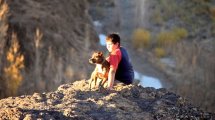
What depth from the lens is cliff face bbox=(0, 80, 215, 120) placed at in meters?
5.52

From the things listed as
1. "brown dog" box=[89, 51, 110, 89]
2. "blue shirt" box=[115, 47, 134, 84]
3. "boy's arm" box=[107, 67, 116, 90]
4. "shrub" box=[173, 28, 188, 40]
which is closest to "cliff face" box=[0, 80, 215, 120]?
"boy's arm" box=[107, 67, 116, 90]

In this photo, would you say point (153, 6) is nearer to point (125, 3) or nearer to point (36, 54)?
point (125, 3)

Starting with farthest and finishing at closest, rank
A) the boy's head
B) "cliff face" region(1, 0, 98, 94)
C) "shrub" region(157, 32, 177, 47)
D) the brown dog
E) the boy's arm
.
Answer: "shrub" region(157, 32, 177, 47), "cliff face" region(1, 0, 98, 94), the boy's head, the brown dog, the boy's arm

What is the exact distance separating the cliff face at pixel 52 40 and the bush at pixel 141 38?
2041 mm

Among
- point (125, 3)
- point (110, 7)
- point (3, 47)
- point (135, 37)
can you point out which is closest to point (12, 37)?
point (3, 47)

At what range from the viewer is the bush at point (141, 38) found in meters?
21.5

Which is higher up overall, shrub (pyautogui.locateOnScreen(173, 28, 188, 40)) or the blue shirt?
shrub (pyautogui.locateOnScreen(173, 28, 188, 40))

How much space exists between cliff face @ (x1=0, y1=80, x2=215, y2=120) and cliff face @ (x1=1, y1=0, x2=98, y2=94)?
25.1ft

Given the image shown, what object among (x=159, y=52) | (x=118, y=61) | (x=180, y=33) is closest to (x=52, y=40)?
(x=159, y=52)

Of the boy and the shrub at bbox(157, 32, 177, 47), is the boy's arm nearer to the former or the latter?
the boy

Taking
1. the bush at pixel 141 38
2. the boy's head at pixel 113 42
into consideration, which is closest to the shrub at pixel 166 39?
the bush at pixel 141 38

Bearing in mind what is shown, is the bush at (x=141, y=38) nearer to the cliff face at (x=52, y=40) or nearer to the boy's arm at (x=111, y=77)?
the cliff face at (x=52, y=40)

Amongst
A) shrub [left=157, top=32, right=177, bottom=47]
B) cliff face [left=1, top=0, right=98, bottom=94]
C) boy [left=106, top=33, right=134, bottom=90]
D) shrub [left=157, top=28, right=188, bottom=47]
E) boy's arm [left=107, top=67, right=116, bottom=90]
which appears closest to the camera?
boy's arm [left=107, top=67, right=116, bottom=90]

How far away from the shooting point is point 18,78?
43.7ft
